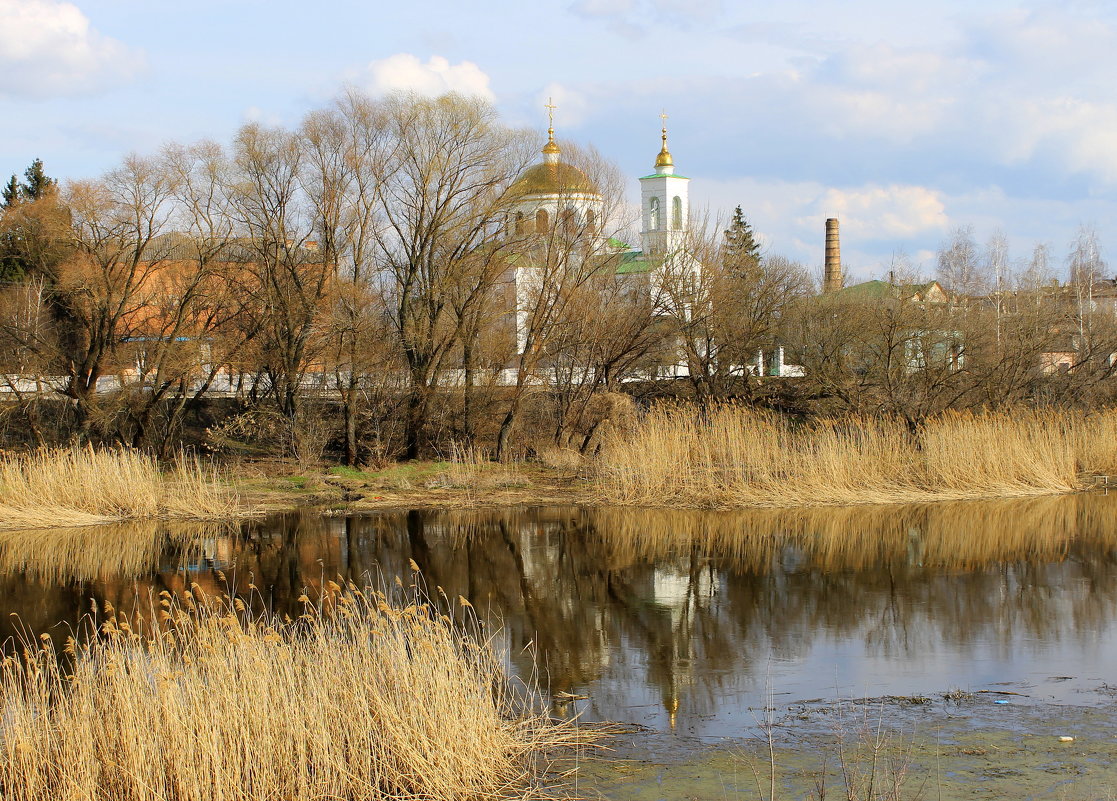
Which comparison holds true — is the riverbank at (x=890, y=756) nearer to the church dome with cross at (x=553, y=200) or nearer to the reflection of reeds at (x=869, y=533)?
the reflection of reeds at (x=869, y=533)

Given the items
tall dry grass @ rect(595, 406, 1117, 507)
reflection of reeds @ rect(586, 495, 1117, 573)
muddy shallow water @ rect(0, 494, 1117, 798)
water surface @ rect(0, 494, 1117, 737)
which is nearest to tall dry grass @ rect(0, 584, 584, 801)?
muddy shallow water @ rect(0, 494, 1117, 798)

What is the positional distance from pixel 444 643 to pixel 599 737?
1.35 m

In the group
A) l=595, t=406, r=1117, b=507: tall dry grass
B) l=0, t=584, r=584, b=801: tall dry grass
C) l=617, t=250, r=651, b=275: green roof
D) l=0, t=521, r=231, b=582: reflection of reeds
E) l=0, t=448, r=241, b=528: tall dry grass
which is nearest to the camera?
l=0, t=584, r=584, b=801: tall dry grass

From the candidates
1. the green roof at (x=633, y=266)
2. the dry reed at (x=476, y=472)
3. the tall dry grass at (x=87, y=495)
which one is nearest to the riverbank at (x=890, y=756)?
the tall dry grass at (x=87, y=495)

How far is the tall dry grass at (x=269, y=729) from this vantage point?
5797 mm

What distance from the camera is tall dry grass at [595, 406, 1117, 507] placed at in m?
19.0

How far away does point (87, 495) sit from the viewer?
17.5m

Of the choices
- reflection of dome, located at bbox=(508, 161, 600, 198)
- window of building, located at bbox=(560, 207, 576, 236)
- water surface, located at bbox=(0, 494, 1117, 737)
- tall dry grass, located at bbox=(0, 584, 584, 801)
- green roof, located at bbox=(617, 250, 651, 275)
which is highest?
reflection of dome, located at bbox=(508, 161, 600, 198)

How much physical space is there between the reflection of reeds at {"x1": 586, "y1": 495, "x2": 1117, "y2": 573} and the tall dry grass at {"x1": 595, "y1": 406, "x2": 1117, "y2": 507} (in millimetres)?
387

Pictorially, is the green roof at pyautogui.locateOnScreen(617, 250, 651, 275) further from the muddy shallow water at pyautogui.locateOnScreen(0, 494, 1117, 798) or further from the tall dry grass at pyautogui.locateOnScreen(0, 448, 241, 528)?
the tall dry grass at pyautogui.locateOnScreen(0, 448, 241, 528)

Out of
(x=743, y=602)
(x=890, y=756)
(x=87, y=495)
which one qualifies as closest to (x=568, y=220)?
(x=87, y=495)

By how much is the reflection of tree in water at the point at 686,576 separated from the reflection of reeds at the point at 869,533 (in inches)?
2.1

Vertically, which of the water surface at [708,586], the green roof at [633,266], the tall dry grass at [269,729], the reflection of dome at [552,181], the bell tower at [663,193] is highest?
the bell tower at [663,193]

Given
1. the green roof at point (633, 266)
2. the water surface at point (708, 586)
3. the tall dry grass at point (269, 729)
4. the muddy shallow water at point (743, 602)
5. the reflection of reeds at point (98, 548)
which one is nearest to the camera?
the tall dry grass at point (269, 729)
